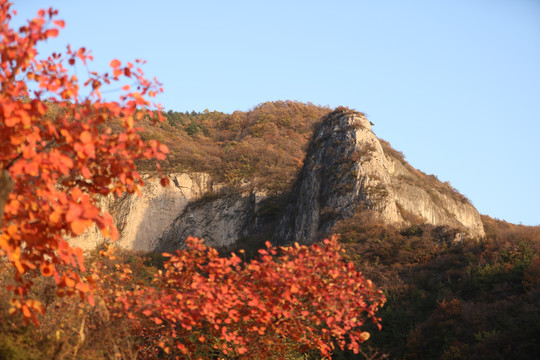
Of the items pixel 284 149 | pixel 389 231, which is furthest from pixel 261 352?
pixel 284 149

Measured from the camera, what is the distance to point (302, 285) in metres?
7.71

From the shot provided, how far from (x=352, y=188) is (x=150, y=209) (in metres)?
19.7

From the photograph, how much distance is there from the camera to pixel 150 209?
3997 centimetres

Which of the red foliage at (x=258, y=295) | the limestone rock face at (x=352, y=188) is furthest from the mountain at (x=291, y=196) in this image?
the red foliage at (x=258, y=295)

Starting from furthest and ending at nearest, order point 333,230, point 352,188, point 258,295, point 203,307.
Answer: point 352,188 → point 333,230 → point 258,295 → point 203,307

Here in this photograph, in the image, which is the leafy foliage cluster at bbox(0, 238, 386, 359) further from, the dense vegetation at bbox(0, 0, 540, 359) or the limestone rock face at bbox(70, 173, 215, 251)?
the limestone rock face at bbox(70, 173, 215, 251)

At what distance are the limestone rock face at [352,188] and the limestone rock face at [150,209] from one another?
11.2m

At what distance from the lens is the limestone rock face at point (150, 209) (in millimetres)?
38438

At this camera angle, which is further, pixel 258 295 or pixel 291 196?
pixel 291 196

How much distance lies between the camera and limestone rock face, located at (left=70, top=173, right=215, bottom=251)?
38.4 m

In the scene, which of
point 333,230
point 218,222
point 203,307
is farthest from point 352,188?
point 203,307

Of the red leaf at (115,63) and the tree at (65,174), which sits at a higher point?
the red leaf at (115,63)

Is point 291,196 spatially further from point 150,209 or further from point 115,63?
point 115,63

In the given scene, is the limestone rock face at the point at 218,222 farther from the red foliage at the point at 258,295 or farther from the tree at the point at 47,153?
the tree at the point at 47,153
